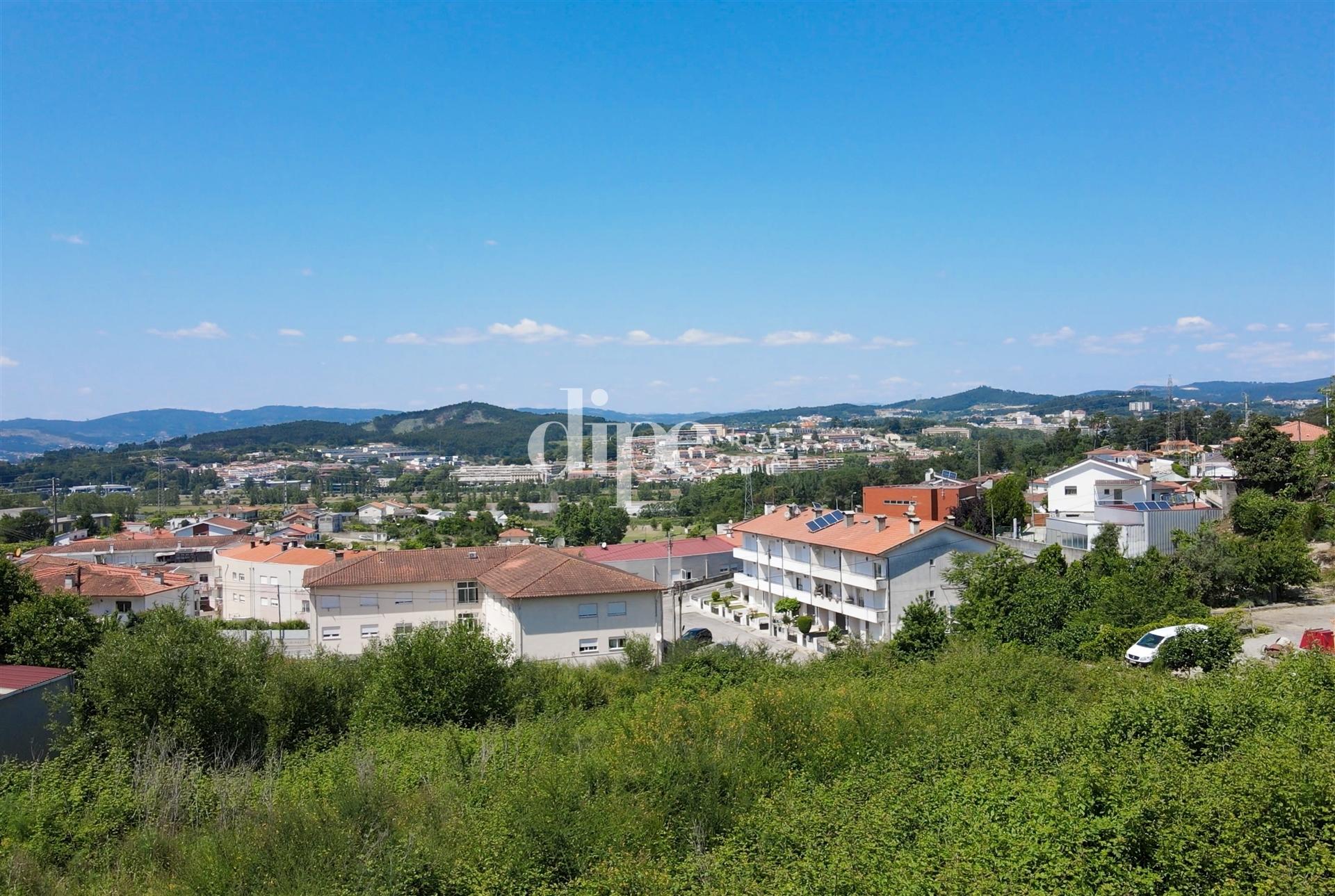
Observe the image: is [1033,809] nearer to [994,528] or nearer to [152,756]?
[152,756]

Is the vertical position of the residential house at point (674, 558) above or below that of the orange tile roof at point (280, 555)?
below

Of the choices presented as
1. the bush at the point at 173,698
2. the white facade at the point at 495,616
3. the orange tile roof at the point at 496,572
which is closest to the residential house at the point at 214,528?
the orange tile roof at the point at 496,572

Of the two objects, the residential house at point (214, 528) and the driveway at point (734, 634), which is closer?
the driveway at point (734, 634)

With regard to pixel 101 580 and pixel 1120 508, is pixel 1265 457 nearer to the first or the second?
pixel 1120 508

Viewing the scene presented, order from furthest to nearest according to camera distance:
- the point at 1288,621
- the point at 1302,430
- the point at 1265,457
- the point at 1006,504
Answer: the point at 1302,430 → the point at 1006,504 → the point at 1265,457 → the point at 1288,621

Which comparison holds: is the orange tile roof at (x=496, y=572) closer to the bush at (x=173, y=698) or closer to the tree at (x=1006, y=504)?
the bush at (x=173, y=698)

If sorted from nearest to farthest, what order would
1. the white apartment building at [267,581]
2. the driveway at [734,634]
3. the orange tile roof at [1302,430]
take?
the driveway at [734,634] → the white apartment building at [267,581] → the orange tile roof at [1302,430]

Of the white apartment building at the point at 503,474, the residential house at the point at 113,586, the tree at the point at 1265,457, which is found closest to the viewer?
the residential house at the point at 113,586

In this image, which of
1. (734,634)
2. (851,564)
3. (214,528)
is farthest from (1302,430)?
(214,528)
